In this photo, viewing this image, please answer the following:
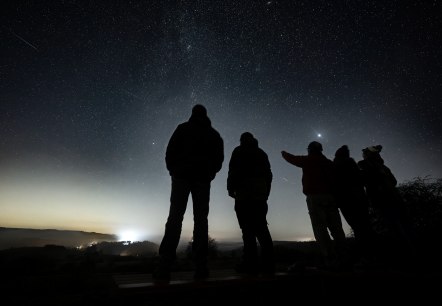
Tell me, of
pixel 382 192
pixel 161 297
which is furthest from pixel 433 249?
pixel 161 297

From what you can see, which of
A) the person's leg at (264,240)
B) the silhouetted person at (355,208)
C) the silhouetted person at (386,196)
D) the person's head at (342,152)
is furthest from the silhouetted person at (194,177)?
the silhouetted person at (386,196)

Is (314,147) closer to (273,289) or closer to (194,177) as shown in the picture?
(194,177)

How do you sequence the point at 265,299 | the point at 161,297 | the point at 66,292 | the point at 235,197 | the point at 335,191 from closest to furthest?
the point at 161,297
the point at 265,299
the point at 66,292
the point at 235,197
the point at 335,191

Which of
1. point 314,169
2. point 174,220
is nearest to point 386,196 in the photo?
point 314,169

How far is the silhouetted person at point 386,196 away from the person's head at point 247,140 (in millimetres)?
2625

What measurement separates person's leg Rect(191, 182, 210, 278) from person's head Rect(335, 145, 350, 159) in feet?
10.5

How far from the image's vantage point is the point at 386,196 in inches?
186

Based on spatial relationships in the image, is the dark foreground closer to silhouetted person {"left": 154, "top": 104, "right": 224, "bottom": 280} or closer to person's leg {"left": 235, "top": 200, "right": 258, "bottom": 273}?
silhouetted person {"left": 154, "top": 104, "right": 224, "bottom": 280}

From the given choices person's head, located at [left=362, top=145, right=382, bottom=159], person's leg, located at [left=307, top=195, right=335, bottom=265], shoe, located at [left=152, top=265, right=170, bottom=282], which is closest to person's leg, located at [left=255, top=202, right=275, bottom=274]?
person's leg, located at [left=307, top=195, right=335, bottom=265]

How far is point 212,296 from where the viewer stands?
256 cm

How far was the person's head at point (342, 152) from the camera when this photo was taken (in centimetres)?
500

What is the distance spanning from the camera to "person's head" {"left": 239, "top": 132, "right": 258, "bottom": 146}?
4392mm

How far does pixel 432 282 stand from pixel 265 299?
2.35 metres

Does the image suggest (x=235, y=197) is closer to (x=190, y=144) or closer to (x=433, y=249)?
(x=190, y=144)
